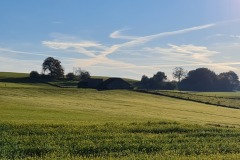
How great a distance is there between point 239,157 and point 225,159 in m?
1.00

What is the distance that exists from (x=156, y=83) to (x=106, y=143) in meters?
144

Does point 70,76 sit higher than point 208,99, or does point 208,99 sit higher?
point 70,76

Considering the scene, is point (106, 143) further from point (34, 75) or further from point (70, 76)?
point (70, 76)

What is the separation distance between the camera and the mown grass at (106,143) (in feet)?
60.8

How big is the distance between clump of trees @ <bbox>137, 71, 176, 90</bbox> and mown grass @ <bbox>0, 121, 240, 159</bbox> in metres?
→ 131

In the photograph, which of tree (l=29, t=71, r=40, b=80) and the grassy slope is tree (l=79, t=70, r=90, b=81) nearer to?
tree (l=29, t=71, r=40, b=80)

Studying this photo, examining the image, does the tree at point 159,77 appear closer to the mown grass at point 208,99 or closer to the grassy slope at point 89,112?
the mown grass at point 208,99

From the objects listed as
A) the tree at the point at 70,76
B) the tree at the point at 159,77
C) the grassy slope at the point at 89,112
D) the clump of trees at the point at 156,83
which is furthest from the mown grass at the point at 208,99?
the tree at the point at 70,76

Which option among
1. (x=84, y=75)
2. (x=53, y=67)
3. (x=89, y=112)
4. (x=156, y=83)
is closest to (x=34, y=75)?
(x=53, y=67)

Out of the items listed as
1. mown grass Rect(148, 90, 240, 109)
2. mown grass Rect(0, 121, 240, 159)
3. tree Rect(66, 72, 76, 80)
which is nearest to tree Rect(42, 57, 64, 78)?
tree Rect(66, 72, 76, 80)

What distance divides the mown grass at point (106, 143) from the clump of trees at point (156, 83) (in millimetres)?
130592

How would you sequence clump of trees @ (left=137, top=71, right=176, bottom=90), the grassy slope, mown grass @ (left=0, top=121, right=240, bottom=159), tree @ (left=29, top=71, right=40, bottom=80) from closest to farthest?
mown grass @ (left=0, top=121, right=240, bottom=159) → the grassy slope → tree @ (left=29, top=71, right=40, bottom=80) → clump of trees @ (left=137, top=71, right=176, bottom=90)

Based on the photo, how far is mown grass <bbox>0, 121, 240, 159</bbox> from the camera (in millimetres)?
18531

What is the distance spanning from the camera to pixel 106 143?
69.4 feet
